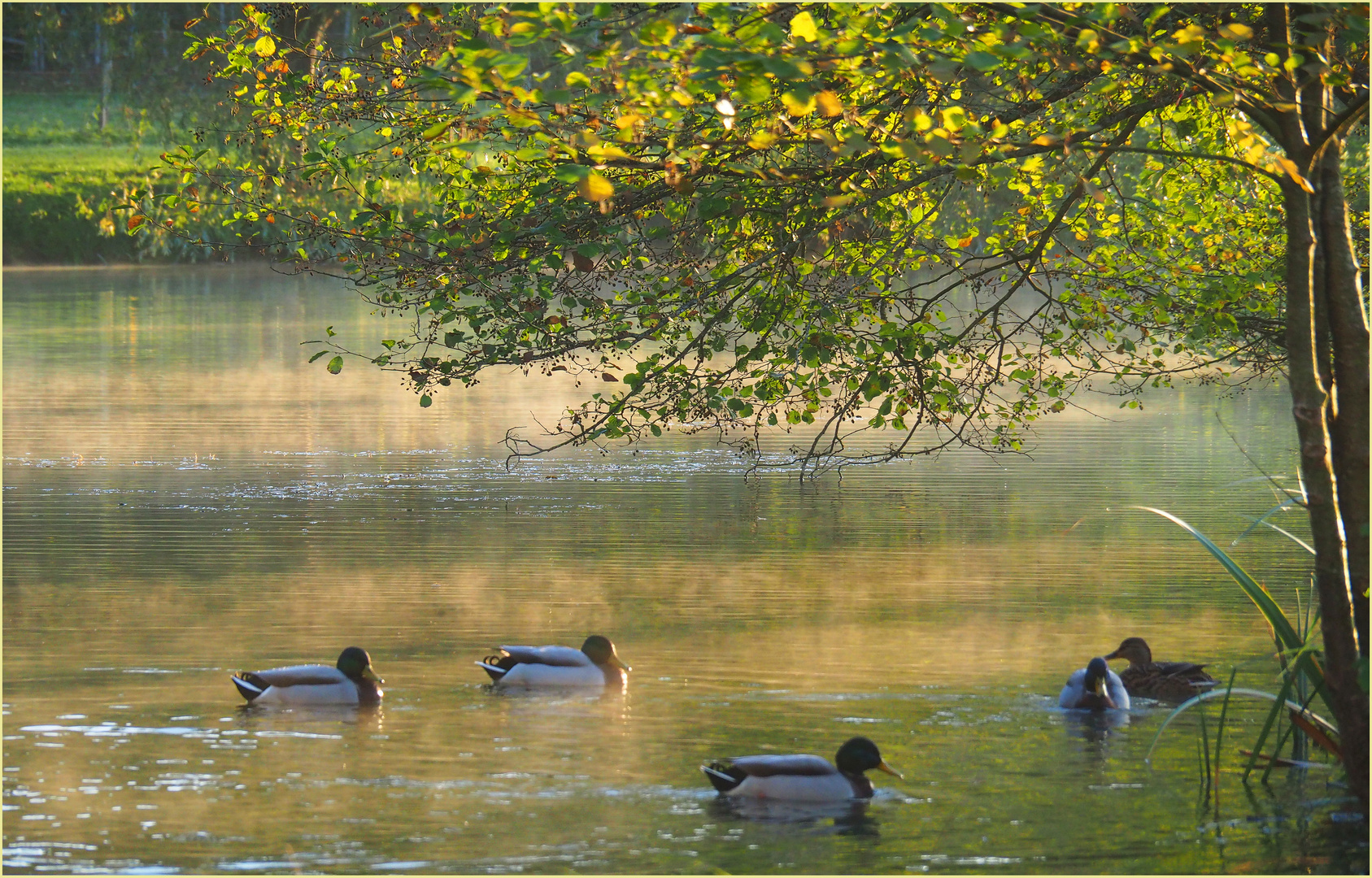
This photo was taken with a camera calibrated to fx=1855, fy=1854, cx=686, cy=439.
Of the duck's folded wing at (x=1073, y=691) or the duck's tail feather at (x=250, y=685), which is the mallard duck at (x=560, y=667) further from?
the duck's folded wing at (x=1073, y=691)

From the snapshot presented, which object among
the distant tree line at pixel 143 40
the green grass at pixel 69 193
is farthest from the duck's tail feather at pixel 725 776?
the green grass at pixel 69 193

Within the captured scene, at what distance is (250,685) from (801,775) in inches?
121

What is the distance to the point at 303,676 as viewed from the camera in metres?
9.45

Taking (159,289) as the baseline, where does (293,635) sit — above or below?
below

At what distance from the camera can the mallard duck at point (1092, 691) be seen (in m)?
9.28

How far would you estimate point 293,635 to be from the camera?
11.0m

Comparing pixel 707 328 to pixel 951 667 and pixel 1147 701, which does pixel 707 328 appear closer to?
pixel 951 667

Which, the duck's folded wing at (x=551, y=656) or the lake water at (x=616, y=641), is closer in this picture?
the lake water at (x=616, y=641)

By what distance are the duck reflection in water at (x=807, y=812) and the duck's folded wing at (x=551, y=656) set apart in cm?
225

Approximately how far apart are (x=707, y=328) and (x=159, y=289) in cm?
3387

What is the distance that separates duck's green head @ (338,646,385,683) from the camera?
9555 mm

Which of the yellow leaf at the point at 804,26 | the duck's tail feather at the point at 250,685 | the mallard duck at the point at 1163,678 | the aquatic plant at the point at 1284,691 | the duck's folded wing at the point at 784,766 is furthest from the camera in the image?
the mallard duck at the point at 1163,678

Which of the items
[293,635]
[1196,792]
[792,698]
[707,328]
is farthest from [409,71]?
[1196,792]

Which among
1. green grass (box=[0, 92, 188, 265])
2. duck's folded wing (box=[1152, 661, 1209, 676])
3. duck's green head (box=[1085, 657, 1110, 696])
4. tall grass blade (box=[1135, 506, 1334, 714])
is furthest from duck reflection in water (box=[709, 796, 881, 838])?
green grass (box=[0, 92, 188, 265])
